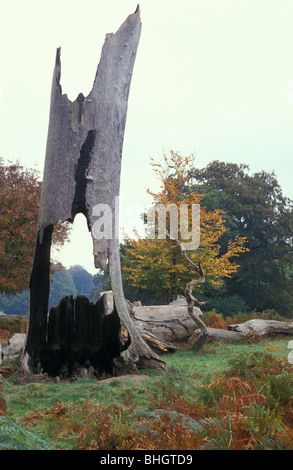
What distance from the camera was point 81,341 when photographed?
938cm

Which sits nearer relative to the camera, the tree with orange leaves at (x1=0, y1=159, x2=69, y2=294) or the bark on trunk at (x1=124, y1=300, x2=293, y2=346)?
the bark on trunk at (x1=124, y1=300, x2=293, y2=346)

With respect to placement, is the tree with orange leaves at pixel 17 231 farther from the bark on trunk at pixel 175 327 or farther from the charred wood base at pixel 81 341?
the charred wood base at pixel 81 341

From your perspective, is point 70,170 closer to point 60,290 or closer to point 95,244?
point 95,244

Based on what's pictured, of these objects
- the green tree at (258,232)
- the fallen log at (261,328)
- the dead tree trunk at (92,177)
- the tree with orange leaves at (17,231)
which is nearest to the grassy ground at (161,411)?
the dead tree trunk at (92,177)

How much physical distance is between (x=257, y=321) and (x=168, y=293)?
8.44m

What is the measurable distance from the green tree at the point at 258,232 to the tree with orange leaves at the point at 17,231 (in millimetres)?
15090

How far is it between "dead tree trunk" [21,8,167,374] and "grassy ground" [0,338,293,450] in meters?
1.04

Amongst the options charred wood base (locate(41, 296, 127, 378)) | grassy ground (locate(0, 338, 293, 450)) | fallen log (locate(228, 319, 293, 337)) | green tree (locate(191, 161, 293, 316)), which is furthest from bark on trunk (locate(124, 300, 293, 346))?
green tree (locate(191, 161, 293, 316))

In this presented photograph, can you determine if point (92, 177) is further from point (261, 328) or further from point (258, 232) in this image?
point (258, 232)

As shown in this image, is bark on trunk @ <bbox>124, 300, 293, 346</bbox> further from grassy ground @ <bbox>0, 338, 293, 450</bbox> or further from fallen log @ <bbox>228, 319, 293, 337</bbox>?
grassy ground @ <bbox>0, 338, 293, 450</bbox>

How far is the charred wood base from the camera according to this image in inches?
365

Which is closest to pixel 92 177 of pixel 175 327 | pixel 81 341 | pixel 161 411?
pixel 81 341

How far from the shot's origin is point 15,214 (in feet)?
60.0
